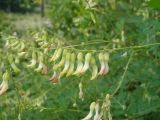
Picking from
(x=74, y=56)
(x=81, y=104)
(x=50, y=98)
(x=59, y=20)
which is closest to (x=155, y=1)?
(x=74, y=56)

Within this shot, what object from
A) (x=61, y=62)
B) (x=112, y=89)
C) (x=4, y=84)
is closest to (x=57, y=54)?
(x=61, y=62)

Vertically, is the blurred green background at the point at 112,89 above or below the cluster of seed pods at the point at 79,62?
below

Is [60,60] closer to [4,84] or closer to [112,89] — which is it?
[4,84]

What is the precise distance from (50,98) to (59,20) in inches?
113

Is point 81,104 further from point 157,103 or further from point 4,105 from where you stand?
point 4,105

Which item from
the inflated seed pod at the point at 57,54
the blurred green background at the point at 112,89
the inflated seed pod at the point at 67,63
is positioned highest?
the inflated seed pod at the point at 57,54

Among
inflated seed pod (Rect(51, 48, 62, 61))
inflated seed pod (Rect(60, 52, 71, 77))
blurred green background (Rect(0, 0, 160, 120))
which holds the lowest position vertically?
blurred green background (Rect(0, 0, 160, 120))

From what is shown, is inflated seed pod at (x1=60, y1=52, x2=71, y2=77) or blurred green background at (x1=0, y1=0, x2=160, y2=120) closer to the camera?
inflated seed pod at (x1=60, y1=52, x2=71, y2=77)

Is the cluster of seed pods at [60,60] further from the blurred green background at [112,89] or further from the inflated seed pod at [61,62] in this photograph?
the blurred green background at [112,89]

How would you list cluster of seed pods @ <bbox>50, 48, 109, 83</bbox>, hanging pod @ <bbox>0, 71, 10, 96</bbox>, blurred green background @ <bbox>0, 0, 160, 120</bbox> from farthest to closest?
blurred green background @ <bbox>0, 0, 160, 120</bbox> < hanging pod @ <bbox>0, 71, 10, 96</bbox> < cluster of seed pods @ <bbox>50, 48, 109, 83</bbox>

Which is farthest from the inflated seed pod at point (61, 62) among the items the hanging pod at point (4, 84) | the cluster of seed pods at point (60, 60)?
the hanging pod at point (4, 84)

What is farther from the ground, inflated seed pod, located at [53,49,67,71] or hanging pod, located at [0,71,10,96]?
inflated seed pod, located at [53,49,67,71]

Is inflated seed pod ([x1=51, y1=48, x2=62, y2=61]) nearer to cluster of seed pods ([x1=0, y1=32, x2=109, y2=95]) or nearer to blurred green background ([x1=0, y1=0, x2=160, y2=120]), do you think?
cluster of seed pods ([x1=0, y1=32, x2=109, y2=95])

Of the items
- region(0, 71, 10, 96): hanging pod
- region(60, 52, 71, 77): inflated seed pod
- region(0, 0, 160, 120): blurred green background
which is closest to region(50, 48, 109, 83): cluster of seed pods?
region(60, 52, 71, 77): inflated seed pod
